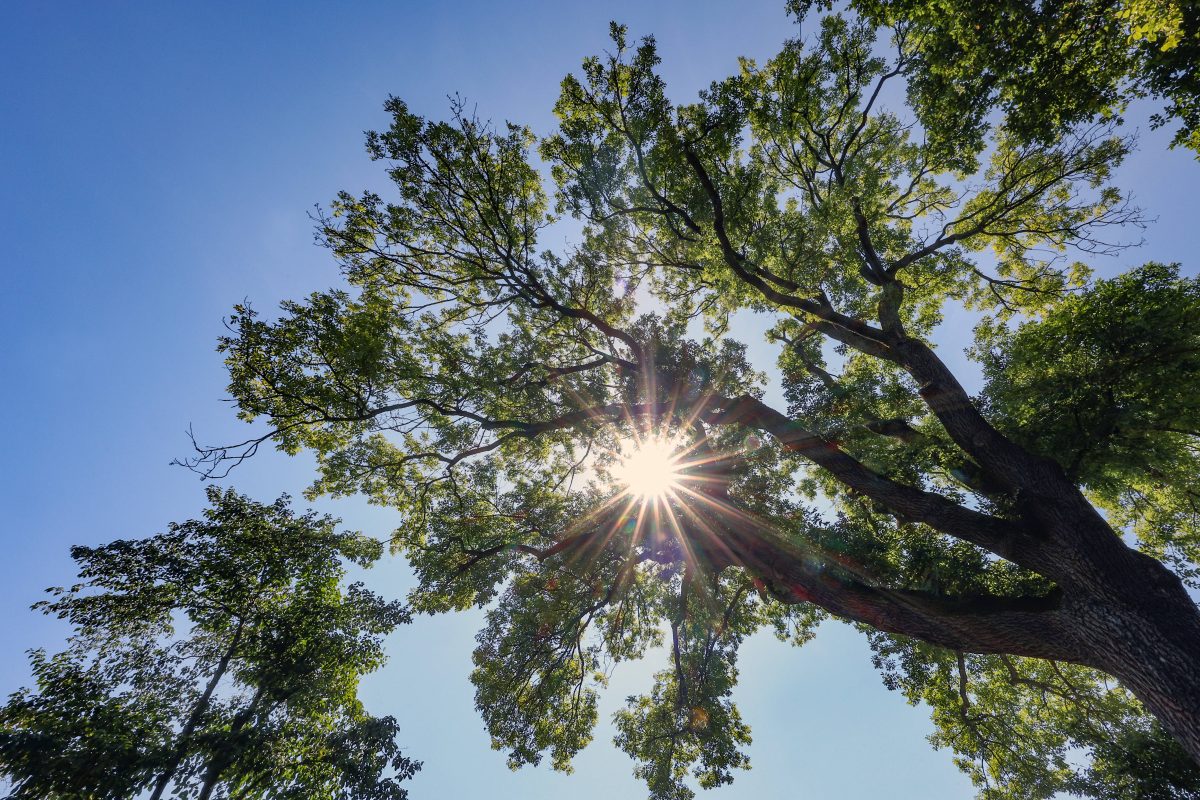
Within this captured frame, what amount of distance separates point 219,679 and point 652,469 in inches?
424

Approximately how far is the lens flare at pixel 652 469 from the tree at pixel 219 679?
699 cm

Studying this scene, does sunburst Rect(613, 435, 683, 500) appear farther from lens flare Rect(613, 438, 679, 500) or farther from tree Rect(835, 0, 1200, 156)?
tree Rect(835, 0, 1200, 156)

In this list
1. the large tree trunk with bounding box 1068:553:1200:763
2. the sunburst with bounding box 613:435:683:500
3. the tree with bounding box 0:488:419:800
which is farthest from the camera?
the sunburst with bounding box 613:435:683:500

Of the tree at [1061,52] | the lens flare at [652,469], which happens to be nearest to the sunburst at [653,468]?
the lens flare at [652,469]

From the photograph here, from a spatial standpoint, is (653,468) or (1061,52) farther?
(653,468)

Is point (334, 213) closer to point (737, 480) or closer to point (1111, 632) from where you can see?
point (737, 480)

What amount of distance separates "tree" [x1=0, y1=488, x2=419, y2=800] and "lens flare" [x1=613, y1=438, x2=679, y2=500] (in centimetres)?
699

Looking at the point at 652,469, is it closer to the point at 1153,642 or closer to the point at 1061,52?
the point at 1153,642

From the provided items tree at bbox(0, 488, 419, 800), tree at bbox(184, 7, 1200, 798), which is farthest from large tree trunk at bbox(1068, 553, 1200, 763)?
tree at bbox(0, 488, 419, 800)

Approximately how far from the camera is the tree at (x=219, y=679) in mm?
6938

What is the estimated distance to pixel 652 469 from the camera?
10578 millimetres

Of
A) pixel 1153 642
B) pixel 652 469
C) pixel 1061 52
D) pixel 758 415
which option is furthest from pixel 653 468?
pixel 1061 52

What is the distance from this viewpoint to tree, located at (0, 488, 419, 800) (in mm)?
6938

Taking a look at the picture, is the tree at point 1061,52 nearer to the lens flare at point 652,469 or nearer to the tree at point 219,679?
the lens flare at point 652,469
